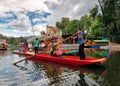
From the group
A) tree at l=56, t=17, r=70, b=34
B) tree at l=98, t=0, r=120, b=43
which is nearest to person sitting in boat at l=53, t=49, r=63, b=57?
tree at l=98, t=0, r=120, b=43

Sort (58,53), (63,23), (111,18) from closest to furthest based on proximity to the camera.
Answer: (58,53), (111,18), (63,23)

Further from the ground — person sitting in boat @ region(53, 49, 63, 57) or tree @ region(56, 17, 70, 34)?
tree @ region(56, 17, 70, 34)

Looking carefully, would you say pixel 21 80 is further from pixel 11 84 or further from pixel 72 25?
pixel 72 25

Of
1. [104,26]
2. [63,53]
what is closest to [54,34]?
[63,53]

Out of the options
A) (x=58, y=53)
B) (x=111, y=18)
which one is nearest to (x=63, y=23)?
(x=111, y=18)

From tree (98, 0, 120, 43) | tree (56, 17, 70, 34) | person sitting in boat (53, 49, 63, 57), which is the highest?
tree (56, 17, 70, 34)

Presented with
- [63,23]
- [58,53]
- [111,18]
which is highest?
[63,23]

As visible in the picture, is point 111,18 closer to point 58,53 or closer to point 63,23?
point 58,53

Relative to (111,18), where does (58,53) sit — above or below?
below

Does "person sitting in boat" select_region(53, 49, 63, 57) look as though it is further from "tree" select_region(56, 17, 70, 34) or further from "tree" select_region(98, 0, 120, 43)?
"tree" select_region(56, 17, 70, 34)

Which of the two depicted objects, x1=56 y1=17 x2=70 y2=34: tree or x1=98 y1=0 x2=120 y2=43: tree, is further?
x1=56 y1=17 x2=70 y2=34: tree

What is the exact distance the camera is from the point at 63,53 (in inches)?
679

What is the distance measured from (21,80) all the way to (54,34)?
9.17 metres

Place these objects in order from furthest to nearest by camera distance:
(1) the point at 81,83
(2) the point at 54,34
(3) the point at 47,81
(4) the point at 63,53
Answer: (2) the point at 54,34 → (4) the point at 63,53 → (3) the point at 47,81 → (1) the point at 81,83
